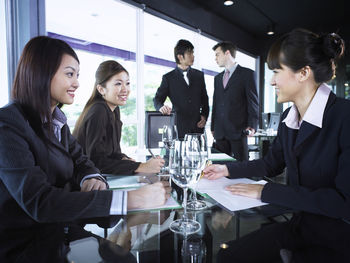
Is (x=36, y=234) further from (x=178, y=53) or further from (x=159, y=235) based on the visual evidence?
(x=178, y=53)

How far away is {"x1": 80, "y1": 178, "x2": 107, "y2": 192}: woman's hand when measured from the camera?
3.75 feet

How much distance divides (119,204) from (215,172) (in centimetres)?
57

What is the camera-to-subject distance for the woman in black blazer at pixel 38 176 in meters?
0.80

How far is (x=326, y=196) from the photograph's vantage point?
2.86ft

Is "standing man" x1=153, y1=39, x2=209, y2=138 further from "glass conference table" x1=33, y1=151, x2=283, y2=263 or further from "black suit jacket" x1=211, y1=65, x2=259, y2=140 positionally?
"glass conference table" x1=33, y1=151, x2=283, y2=263

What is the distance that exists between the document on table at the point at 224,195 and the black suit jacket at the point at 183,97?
2.45 m

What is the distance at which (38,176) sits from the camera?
856mm

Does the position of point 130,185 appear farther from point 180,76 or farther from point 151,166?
point 180,76

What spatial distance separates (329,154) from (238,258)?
653 mm

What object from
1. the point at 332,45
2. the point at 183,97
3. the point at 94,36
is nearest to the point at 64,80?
the point at 332,45

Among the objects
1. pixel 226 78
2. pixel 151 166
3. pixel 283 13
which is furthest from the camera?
pixel 283 13

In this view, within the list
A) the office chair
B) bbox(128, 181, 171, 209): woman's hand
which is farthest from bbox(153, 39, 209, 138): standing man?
bbox(128, 181, 171, 209): woman's hand

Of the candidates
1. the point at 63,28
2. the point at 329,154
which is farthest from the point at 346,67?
the point at 329,154

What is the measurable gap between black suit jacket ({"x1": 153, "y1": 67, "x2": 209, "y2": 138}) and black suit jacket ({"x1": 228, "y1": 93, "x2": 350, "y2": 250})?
2.35 meters
